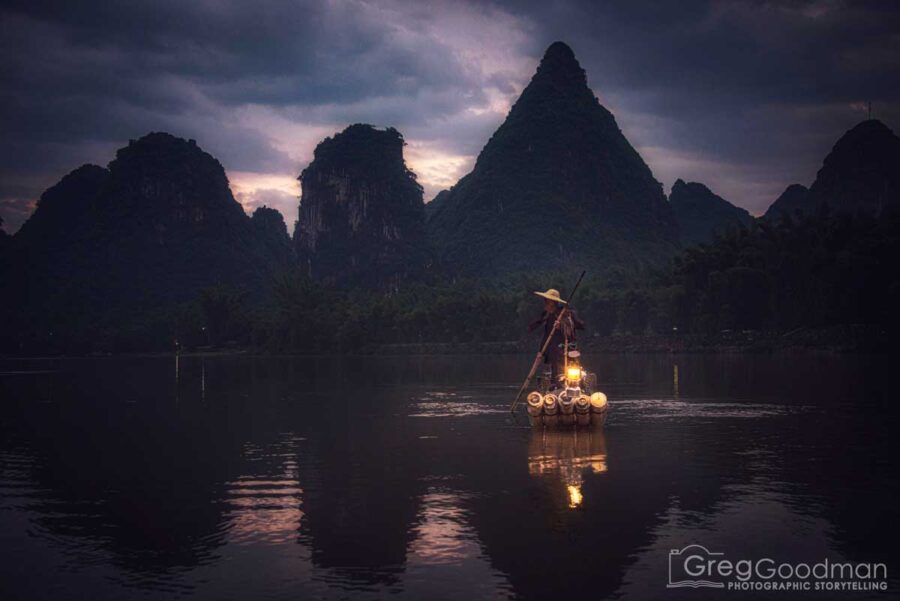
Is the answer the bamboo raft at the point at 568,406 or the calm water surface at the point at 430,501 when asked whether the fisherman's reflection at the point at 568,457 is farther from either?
the bamboo raft at the point at 568,406

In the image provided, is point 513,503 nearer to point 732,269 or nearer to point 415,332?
point 732,269

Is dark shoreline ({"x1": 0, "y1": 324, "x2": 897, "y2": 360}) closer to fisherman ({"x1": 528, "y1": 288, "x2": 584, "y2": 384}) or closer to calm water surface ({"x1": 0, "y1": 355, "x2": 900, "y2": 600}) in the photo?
calm water surface ({"x1": 0, "y1": 355, "x2": 900, "y2": 600})

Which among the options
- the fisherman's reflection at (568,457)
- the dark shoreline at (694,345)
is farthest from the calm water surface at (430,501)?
the dark shoreline at (694,345)

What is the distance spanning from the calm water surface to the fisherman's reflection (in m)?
0.08

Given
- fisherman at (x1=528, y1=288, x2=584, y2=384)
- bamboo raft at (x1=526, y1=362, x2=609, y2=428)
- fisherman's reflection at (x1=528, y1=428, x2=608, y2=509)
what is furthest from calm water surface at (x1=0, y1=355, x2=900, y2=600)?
fisherman at (x1=528, y1=288, x2=584, y2=384)

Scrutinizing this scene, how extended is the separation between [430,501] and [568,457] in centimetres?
565

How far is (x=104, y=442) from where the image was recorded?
2356 centimetres

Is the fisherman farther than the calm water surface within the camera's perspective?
Yes

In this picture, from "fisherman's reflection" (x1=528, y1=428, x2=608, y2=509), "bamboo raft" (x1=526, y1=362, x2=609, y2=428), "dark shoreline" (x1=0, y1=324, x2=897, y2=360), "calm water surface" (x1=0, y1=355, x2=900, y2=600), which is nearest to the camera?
"calm water surface" (x1=0, y1=355, x2=900, y2=600)

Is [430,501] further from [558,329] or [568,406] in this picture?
[558,329]

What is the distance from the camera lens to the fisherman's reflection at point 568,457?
1573 centimetres

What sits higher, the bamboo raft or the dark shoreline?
the dark shoreline

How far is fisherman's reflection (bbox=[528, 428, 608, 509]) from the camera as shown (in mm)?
15729

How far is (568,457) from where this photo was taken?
747 inches
